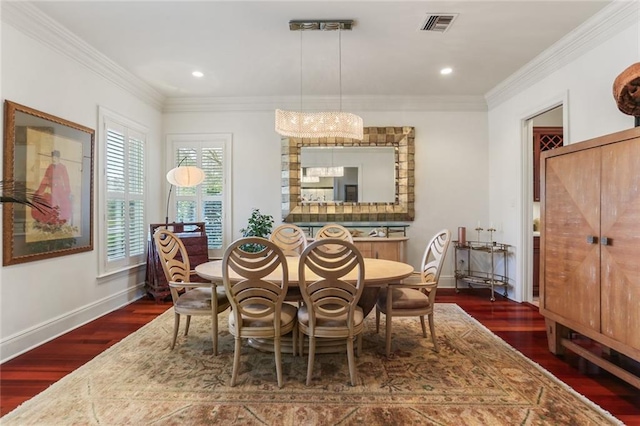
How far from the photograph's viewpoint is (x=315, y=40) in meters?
3.13

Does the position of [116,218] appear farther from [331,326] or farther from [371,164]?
[371,164]

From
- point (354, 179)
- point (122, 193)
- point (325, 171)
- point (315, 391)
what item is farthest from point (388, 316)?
point (122, 193)

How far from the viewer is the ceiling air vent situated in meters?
2.72

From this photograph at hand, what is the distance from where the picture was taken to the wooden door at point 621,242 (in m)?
1.92

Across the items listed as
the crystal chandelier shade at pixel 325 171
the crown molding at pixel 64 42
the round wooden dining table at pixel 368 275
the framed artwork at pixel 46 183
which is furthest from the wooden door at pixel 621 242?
the crown molding at pixel 64 42

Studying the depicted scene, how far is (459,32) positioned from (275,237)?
2757 millimetres

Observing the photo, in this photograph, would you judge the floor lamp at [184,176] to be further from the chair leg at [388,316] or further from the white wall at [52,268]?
the chair leg at [388,316]

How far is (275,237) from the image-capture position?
3.57 meters

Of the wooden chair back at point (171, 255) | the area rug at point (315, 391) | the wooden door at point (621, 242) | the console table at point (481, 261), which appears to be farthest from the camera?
the console table at point (481, 261)

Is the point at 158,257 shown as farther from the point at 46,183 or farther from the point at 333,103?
the point at 333,103

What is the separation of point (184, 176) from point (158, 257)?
43.8 inches

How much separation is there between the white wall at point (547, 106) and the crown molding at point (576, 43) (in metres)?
0.05

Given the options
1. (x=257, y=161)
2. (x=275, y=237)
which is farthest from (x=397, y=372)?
(x=257, y=161)

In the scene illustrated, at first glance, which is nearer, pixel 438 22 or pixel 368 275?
pixel 368 275
